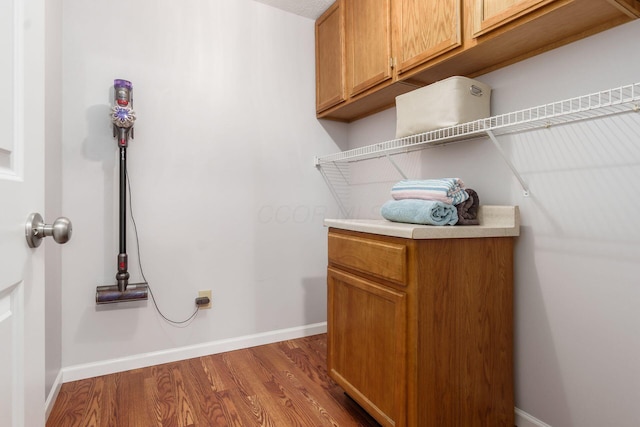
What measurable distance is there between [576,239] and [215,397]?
1679mm

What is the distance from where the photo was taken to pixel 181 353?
6.64 feet

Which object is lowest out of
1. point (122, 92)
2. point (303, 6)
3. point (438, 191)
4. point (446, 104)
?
point (438, 191)

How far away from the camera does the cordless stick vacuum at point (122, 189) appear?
5.74 feet

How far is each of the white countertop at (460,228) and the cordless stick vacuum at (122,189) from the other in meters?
1.10

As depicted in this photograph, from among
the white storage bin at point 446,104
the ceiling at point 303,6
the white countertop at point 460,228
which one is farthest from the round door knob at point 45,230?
the ceiling at point 303,6

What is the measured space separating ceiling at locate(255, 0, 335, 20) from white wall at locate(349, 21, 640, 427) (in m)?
1.28

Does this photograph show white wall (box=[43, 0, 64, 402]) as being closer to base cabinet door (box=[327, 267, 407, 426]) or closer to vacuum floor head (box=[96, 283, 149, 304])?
vacuum floor head (box=[96, 283, 149, 304])

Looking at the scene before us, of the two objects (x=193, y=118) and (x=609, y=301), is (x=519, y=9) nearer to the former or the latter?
(x=609, y=301)

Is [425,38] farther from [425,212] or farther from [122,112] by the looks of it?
[122,112]

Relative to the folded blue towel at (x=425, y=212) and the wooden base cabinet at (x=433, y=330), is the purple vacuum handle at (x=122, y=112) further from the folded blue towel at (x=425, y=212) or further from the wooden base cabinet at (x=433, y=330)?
the folded blue towel at (x=425, y=212)

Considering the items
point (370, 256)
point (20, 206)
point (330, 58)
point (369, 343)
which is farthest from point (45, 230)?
point (330, 58)

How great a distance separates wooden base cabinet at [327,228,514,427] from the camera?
1.16 metres

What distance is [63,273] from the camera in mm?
1762

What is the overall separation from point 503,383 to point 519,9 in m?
1.37
